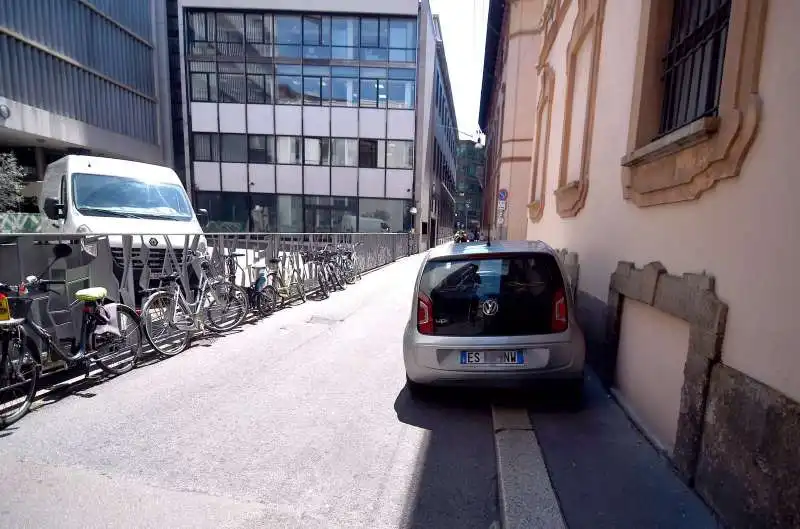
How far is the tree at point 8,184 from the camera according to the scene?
19.1 meters

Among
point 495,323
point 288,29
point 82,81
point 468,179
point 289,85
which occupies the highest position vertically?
point 288,29

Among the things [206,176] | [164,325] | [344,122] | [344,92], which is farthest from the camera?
[206,176]

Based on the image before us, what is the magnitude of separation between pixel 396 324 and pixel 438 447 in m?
4.38

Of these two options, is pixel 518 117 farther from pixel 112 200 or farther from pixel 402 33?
pixel 112 200

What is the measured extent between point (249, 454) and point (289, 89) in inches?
1081

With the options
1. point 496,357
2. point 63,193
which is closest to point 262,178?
point 63,193

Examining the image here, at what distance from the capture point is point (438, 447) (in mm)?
3324

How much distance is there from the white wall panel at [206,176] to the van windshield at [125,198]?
67.8 feet

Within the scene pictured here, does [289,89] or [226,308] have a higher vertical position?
[289,89]

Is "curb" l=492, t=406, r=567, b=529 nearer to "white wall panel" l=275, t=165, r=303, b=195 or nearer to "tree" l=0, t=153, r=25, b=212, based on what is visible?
"tree" l=0, t=153, r=25, b=212

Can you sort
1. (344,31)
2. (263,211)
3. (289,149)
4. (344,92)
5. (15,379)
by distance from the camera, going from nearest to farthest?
1. (15,379)
2. (344,31)
3. (344,92)
4. (289,149)
5. (263,211)

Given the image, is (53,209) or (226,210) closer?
(53,209)

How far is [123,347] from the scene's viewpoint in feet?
15.8

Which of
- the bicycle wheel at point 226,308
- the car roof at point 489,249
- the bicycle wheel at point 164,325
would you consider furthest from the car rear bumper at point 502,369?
the bicycle wheel at point 226,308
